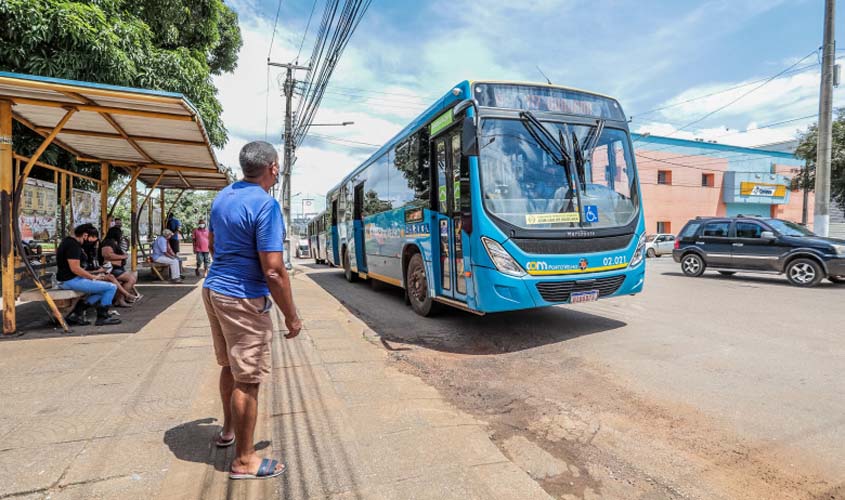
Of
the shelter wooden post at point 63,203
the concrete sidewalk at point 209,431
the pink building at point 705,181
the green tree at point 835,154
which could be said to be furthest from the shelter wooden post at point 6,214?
the pink building at point 705,181

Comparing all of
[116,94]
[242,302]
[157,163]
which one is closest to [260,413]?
[242,302]

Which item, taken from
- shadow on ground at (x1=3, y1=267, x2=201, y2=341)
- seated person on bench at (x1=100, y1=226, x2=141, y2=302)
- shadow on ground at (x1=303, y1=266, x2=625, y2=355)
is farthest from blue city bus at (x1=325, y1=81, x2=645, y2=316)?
seated person on bench at (x1=100, y1=226, x2=141, y2=302)

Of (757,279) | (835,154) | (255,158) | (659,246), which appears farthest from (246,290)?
(659,246)

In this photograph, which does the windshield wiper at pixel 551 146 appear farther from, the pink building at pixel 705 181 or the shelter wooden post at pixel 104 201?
the pink building at pixel 705 181

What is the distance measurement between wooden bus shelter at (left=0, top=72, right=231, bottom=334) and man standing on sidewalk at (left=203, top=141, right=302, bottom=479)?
371cm

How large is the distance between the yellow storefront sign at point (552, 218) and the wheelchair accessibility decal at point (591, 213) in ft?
0.39

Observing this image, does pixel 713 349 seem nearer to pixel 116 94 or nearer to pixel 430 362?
pixel 430 362

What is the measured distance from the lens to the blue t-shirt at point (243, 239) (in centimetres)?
253

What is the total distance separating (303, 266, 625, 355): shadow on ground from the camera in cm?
572

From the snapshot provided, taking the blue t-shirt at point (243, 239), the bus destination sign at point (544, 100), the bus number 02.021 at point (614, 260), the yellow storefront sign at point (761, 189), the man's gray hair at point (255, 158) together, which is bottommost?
the bus number 02.021 at point (614, 260)

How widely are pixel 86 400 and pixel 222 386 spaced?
5.70 feet

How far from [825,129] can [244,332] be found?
1794 centimetres

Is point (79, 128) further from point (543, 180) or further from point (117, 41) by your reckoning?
point (543, 180)

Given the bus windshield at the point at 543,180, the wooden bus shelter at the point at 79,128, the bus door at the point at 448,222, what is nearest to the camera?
the wooden bus shelter at the point at 79,128
